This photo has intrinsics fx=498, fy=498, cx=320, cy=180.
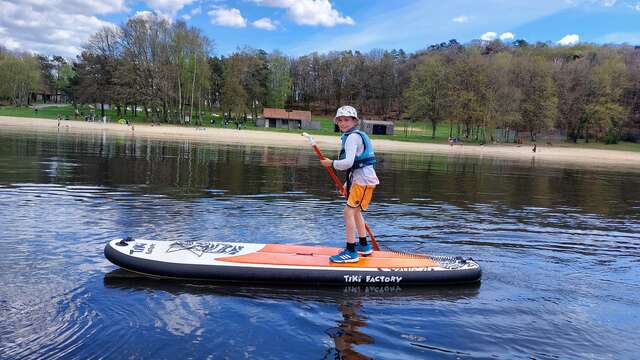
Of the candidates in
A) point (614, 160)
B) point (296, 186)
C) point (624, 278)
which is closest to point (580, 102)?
point (614, 160)

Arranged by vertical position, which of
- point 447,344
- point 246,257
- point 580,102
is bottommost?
point 447,344

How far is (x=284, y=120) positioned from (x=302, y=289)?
95945 mm

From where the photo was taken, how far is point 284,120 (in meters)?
103

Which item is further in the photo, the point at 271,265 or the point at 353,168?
the point at 353,168

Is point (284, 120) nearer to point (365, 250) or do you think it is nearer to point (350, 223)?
point (365, 250)

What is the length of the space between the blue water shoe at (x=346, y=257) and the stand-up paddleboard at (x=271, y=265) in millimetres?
120

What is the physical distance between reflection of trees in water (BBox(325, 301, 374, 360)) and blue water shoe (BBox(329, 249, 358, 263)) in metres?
1.17

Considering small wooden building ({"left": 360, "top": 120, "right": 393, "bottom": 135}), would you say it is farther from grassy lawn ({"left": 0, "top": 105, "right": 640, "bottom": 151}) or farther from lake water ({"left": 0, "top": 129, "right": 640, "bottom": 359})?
lake water ({"left": 0, "top": 129, "right": 640, "bottom": 359})

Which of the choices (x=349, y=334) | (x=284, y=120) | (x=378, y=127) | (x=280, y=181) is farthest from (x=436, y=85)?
(x=349, y=334)

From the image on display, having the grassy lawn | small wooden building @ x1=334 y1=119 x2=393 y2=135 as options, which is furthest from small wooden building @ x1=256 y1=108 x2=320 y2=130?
small wooden building @ x1=334 y1=119 x2=393 y2=135

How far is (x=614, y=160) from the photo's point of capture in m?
63.8

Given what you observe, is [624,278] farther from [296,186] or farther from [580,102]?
[580,102]

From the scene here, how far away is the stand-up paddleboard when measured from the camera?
26.8 feet

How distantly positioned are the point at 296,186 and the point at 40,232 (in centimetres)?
1206
